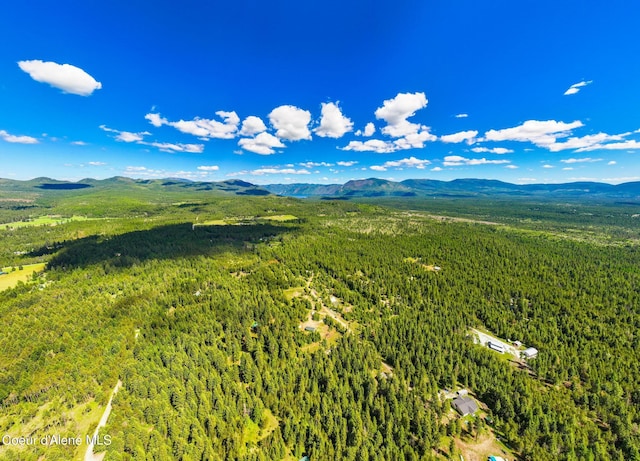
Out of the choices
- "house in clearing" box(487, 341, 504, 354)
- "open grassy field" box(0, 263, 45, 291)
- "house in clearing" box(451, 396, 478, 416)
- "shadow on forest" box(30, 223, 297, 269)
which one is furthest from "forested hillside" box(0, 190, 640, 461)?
"open grassy field" box(0, 263, 45, 291)

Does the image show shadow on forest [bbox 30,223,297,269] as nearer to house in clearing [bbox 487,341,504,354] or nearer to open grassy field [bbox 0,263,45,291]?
open grassy field [bbox 0,263,45,291]

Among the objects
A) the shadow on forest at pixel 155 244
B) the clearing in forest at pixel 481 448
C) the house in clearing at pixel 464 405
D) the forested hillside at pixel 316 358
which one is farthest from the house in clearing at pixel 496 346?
the shadow on forest at pixel 155 244

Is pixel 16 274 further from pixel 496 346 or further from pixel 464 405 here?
pixel 496 346

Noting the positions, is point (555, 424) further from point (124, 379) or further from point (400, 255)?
point (400, 255)

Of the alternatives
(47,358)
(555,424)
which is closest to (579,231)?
(555,424)

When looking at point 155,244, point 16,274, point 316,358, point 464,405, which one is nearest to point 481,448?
point 464,405

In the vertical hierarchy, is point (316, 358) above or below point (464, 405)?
above
